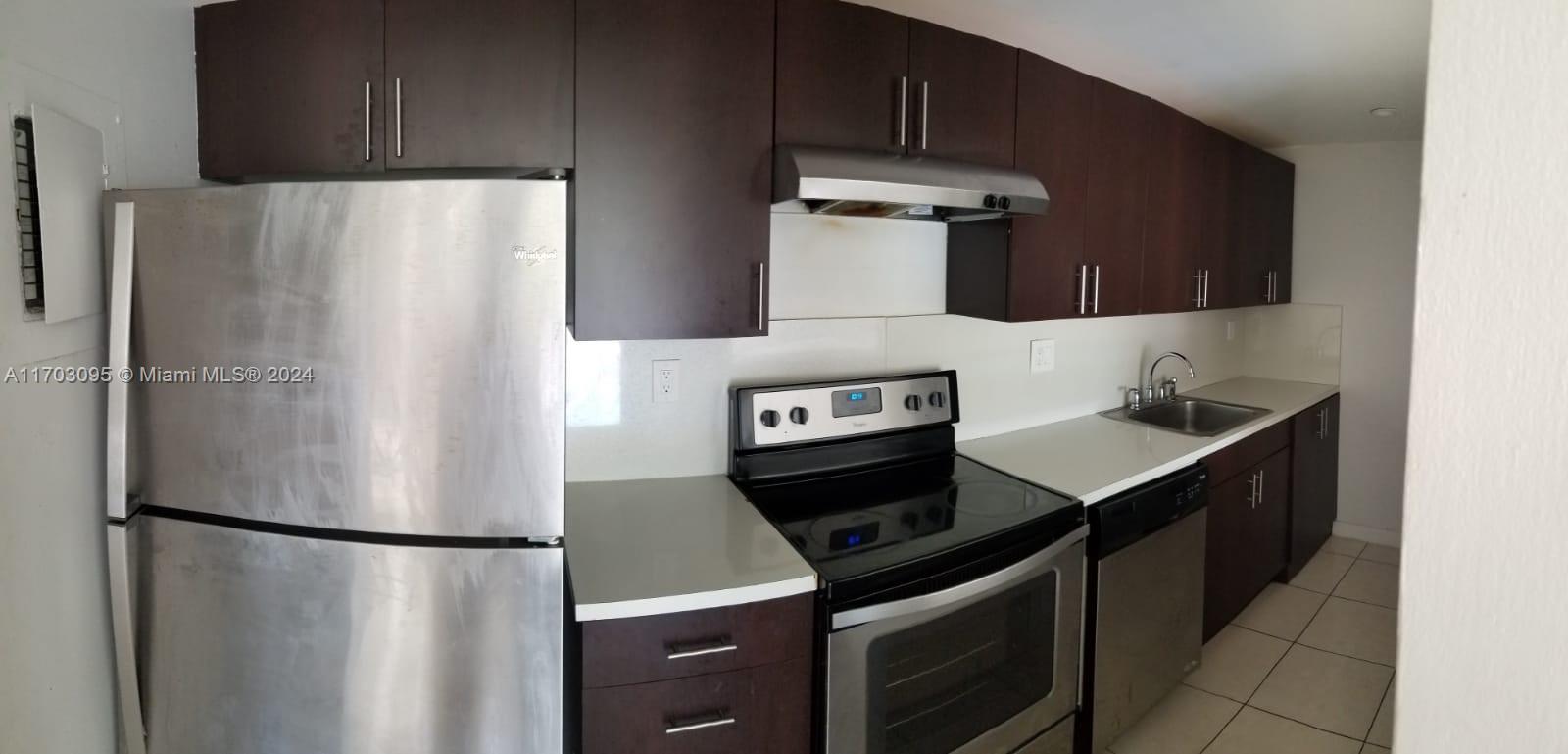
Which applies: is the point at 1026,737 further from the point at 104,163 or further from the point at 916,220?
the point at 104,163

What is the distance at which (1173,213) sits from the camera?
3010mm

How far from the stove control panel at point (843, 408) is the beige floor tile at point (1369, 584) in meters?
2.53

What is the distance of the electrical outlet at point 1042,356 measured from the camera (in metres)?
2.88

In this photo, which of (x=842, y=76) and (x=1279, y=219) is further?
(x=1279, y=219)

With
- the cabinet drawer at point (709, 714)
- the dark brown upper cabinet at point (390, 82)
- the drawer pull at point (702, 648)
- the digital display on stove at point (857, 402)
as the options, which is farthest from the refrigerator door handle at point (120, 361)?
the digital display on stove at point (857, 402)

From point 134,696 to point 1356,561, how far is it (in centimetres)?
487

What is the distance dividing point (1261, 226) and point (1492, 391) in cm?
418

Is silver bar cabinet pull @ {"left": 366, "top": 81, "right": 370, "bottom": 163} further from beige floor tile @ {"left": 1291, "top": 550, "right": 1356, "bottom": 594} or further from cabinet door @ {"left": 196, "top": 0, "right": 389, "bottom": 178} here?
beige floor tile @ {"left": 1291, "top": 550, "right": 1356, "bottom": 594}

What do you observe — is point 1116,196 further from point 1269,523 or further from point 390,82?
point 390,82

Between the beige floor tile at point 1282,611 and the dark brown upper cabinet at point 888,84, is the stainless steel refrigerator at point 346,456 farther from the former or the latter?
the beige floor tile at point 1282,611

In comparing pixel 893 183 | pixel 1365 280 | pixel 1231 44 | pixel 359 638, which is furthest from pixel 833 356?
pixel 1365 280

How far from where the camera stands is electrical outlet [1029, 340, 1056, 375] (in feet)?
9.45

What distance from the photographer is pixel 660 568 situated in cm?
155

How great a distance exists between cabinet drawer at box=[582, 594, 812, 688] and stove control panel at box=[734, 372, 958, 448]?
672mm
